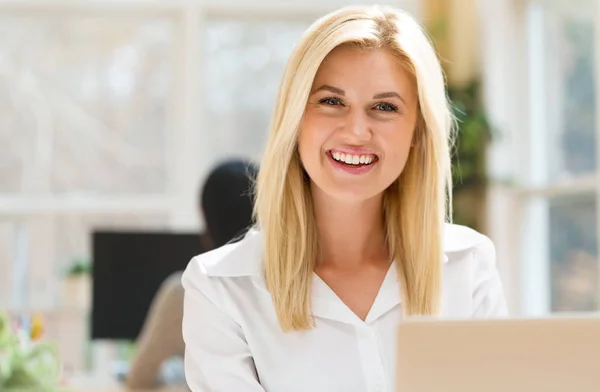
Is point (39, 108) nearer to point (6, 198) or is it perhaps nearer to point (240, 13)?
point (6, 198)

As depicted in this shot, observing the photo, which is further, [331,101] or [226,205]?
[226,205]

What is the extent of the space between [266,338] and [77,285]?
14.3 feet

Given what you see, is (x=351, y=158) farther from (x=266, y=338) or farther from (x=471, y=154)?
(x=471, y=154)

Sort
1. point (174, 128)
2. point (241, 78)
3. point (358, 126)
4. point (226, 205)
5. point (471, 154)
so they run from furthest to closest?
point (241, 78)
point (174, 128)
point (471, 154)
point (226, 205)
point (358, 126)

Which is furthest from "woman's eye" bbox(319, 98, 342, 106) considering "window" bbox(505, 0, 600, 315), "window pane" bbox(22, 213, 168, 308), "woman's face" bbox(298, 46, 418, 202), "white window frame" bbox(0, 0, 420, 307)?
"white window frame" bbox(0, 0, 420, 307)

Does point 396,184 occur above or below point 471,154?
below

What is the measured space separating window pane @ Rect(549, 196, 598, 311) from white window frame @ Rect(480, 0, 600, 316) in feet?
0.54

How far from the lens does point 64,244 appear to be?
6.59m

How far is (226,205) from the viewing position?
10.3 ft

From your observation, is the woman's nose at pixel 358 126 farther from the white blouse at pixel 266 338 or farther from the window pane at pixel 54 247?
the window pane at pixel 54 247

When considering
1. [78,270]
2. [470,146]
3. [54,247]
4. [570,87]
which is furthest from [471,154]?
[54,247]

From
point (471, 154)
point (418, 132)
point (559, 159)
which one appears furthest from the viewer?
point (471, 154)

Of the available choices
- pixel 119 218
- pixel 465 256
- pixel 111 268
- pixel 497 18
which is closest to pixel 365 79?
pixel 465 256

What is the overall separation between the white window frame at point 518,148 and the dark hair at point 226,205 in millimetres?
3061
